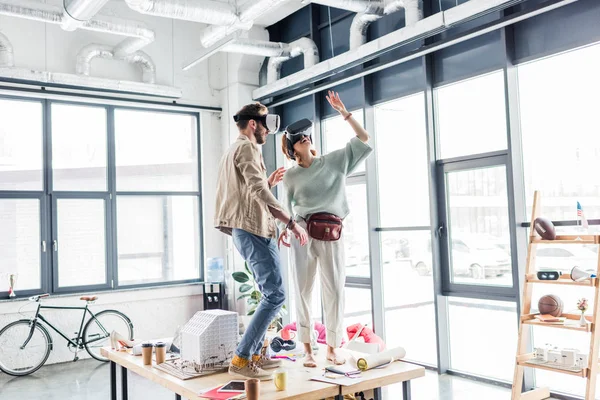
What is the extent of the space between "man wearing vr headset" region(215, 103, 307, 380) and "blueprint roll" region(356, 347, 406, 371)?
0.47 metres

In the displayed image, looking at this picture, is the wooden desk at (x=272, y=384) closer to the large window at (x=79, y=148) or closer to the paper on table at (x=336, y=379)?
the paper on table at (x=336, y=379)

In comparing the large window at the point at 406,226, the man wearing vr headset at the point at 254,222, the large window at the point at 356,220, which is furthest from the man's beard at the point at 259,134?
the large window at the point at 356,220

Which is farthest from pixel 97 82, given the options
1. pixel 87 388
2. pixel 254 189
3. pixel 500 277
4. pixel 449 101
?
pixel 500 277

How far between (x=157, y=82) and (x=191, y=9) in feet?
7.71

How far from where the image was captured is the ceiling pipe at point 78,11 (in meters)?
4.91

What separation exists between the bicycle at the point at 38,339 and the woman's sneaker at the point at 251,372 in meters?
3.75

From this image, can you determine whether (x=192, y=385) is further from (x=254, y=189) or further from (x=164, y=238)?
(x=164, y=238)

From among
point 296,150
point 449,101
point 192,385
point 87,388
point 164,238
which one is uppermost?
point 449,101

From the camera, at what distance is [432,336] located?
5.55 m

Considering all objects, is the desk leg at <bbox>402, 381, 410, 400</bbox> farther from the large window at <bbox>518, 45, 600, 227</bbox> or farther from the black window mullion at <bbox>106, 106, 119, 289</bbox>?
the black window mullion at <bbox>106, 106, 119, 289</bbox>

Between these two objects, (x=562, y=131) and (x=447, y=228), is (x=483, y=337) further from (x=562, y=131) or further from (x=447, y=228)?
(x=562, y=131)

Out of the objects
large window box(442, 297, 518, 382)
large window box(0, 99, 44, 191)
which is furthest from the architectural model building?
large window box(0, 99, 44, 191)

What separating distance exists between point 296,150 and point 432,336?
303 cm

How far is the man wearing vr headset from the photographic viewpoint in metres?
2.99
